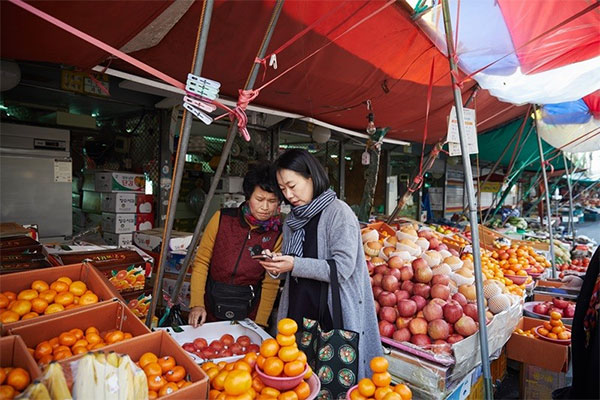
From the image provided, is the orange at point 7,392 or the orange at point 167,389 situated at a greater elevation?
the orange at point 7,392

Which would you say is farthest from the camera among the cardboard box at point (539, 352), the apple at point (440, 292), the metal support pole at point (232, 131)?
the cardboard box at point (539, 352)

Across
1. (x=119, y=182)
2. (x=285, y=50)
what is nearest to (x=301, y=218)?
(x=285, y=50)

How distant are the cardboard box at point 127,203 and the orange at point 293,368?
14.9 feet

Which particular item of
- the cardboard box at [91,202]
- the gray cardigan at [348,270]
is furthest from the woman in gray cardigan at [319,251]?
the cardboard box at [91,202]

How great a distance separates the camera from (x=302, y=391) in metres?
1.36

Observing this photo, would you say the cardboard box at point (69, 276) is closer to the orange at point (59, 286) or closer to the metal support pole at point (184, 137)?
the orange at point (59, 286)

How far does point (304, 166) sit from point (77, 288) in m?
1.33

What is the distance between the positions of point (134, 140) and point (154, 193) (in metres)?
1.05

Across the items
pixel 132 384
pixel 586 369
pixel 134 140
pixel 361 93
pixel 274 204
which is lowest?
pixel 586 369

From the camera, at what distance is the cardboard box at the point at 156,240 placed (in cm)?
388

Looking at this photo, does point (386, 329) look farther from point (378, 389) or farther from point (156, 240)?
point (156, 240)

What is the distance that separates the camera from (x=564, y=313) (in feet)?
12.4

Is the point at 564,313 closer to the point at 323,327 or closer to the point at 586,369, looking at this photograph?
the point at 586,369

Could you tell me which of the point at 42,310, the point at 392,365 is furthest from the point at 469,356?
the point at 42,310
